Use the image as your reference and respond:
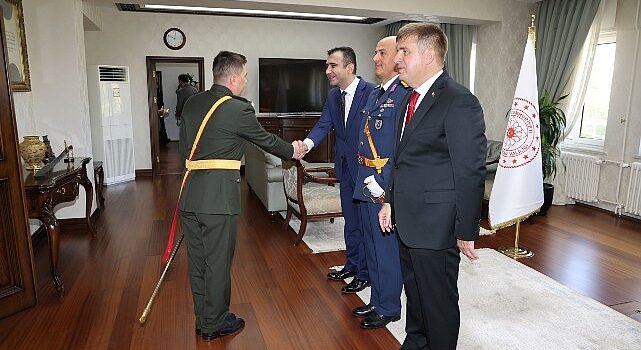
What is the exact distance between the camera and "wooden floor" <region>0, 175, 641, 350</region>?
2543 mm

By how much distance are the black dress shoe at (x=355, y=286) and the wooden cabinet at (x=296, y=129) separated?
194 inches

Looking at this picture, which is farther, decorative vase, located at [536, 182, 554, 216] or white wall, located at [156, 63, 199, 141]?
white wall, located at [156, 63, 199, 141]

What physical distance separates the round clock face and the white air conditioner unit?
0.89 meters

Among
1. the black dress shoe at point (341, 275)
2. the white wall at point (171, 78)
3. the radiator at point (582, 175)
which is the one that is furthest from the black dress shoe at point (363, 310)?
the white wall at point (171, 78)

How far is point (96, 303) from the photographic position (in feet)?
9.75

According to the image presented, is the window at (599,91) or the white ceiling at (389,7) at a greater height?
the white ceiling at (389,7)

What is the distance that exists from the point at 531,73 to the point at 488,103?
8.90ft

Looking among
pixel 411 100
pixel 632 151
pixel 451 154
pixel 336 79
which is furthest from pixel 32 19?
pixel 632 151

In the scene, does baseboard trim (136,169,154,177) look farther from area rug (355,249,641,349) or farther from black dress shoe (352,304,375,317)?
black dress shoe (352,304,375,317)

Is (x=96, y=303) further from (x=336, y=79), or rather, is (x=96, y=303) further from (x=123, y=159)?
(x=123, y=159)

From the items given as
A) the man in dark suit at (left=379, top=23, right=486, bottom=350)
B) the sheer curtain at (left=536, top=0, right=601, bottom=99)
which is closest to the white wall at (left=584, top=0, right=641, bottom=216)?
the sheer curtain at (left=536, top=0, right=601, bottom=99)

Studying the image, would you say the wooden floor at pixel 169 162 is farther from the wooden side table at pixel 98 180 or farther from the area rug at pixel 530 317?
the area rug at pixel 530 317

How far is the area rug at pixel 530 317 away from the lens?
2.47 meters

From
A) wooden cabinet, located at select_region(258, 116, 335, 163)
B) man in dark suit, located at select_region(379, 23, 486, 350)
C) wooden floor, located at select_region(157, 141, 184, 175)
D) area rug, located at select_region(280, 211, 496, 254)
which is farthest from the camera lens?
wooden floor, located at select_region(157, 141, 184, 175)
